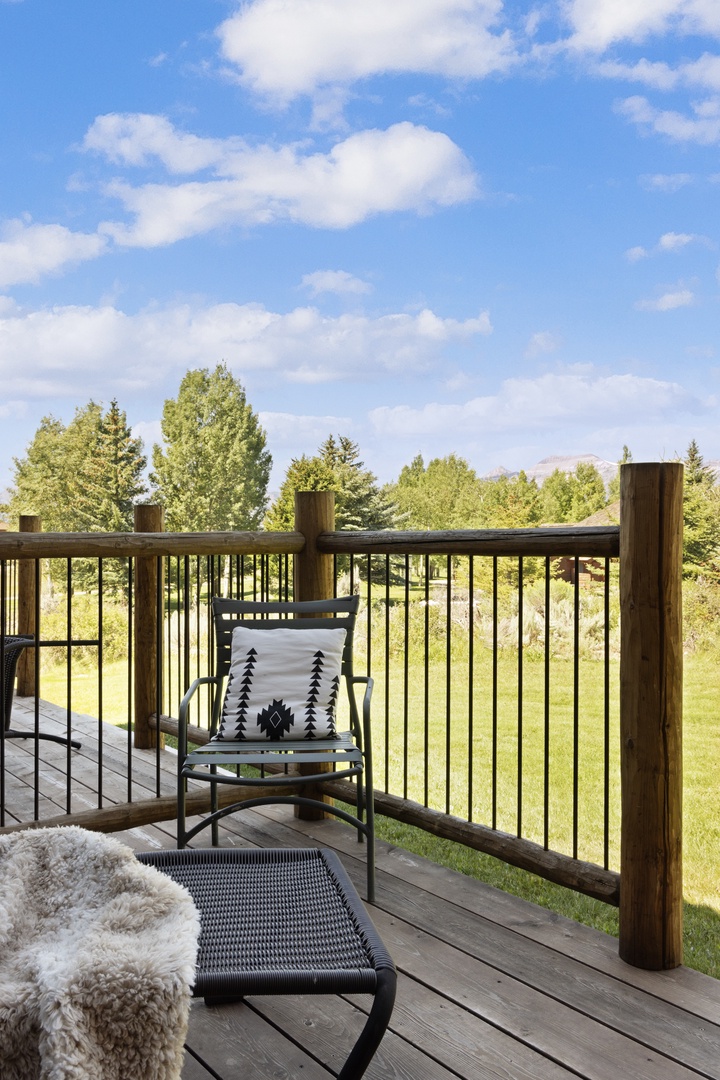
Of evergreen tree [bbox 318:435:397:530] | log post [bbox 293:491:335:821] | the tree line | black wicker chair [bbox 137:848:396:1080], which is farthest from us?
the tree line

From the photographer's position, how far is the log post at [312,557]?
346 centimetres

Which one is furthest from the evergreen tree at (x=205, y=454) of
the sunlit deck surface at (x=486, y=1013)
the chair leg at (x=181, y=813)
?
the sunlit deck surface at (x=486, y=1013)

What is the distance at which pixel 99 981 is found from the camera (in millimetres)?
1267

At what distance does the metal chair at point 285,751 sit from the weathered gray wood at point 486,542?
0.23 m

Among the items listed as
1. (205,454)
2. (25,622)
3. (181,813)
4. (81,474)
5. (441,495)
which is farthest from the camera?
(441,495)

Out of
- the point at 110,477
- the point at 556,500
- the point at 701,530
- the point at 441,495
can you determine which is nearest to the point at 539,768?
the point at 701,530

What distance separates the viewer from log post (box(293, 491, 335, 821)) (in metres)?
3.46

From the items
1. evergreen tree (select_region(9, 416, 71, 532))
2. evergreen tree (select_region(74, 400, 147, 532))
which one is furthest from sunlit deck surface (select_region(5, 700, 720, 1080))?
evergreen tree (select_region(9, 416, 71, 532))

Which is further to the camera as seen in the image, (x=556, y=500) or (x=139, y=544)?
(x=556, y=500)

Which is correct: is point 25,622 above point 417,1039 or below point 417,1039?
above

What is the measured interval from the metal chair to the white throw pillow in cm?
3

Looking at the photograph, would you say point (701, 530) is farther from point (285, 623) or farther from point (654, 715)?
point (654, 715)

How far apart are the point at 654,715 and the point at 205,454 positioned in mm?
24340

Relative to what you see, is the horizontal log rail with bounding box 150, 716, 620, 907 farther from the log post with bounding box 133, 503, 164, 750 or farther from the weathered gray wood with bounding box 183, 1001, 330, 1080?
the log post with bounding box 133, 503, 164, 750
